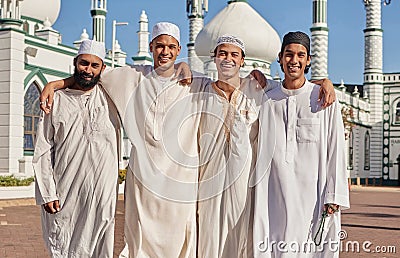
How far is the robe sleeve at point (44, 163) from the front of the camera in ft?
14.8

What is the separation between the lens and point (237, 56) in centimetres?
444

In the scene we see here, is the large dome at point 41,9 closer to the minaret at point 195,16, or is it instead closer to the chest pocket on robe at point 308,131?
the minaret at point 195,16

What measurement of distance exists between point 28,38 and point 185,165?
16318 millimetres

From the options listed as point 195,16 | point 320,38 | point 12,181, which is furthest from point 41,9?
point 320,38

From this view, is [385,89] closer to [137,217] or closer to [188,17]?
[188,17]

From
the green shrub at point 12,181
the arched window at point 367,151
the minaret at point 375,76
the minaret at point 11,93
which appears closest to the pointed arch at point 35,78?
the minaret at point 11,93

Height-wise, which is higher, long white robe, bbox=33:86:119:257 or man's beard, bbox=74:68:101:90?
man's beard, bbox=74:68:101:90

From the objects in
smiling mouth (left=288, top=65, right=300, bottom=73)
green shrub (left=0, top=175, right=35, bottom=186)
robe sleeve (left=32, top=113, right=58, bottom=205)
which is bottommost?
green shrub (left=0, top=175, right=35, bottom=186)

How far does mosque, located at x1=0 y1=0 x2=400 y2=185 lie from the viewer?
742 inches

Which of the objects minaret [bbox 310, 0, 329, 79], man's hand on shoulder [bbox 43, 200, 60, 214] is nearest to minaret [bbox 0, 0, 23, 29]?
man's hand on shoulder [bbox 43, 200, 60, 214]

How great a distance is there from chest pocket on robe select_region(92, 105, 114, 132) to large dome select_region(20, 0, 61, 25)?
770 inches

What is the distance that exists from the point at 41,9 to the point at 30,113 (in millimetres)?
5754

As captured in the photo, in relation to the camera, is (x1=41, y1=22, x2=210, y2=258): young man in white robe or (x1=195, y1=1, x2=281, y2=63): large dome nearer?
(x1=41, y1=22, x2=210, y2=258): young man in white robe

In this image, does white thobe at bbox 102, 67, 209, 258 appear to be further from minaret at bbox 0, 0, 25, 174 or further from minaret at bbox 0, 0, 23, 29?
minaret at bbox 0, 0, 23, 29
